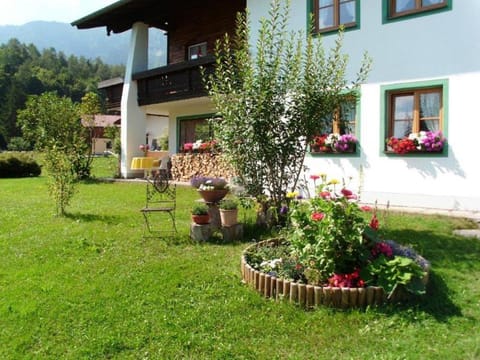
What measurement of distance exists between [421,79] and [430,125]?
3.00ft

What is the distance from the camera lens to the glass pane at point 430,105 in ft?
26.4

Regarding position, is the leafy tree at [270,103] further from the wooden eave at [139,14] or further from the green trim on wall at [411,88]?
the wooden eave at [139,14]

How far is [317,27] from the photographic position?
965cm

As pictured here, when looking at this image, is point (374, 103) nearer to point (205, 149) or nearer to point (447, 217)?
point (447, 217)

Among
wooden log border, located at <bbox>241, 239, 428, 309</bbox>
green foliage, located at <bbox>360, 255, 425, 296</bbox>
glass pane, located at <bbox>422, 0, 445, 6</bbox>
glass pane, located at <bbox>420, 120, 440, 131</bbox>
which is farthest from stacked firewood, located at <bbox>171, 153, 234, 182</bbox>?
green foliage, located at <bbox>360, 255, 425, 296</bbox>

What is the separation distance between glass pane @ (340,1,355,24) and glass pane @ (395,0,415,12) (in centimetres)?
96

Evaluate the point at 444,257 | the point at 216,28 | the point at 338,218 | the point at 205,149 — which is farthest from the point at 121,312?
the point at 216,28

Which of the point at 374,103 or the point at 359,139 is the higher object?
the point at 374,103

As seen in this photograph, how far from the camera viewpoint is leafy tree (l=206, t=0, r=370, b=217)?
537 cm

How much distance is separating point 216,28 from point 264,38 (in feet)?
30.9

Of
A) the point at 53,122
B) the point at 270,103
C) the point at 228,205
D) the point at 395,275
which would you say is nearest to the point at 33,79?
the point at 53,122

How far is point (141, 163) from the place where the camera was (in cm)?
1487

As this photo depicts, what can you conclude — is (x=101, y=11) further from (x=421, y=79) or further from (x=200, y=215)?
(x=200, y=215)

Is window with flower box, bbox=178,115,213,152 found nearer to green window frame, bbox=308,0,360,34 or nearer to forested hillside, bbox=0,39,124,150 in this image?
green window frame, bbox=308,0,360,34
